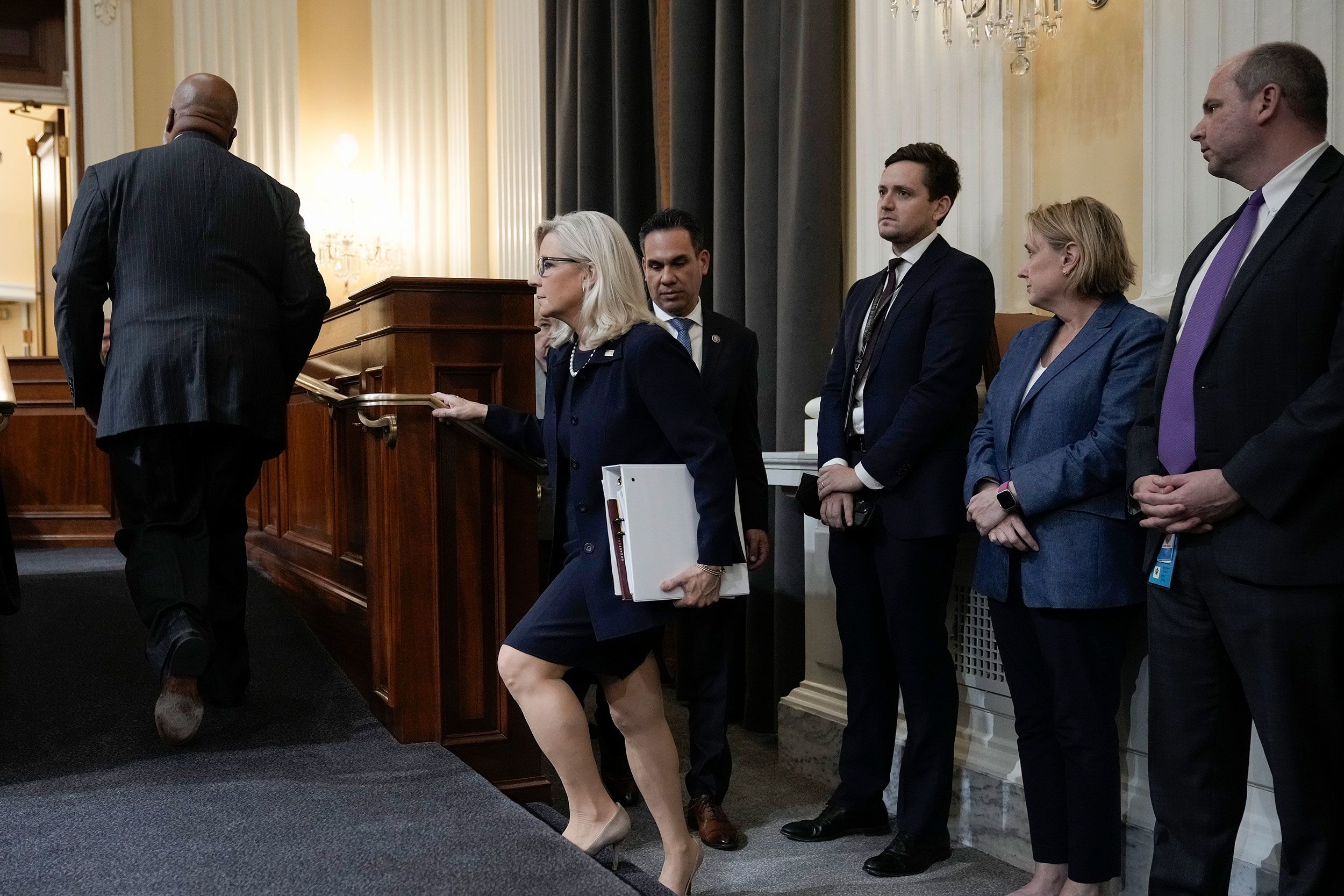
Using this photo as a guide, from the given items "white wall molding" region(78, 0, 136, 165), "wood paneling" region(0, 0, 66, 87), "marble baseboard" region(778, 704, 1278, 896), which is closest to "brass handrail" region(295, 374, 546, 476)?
"marble baseboard" region(778, 704, 1278, 896)

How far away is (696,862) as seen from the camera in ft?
7.41

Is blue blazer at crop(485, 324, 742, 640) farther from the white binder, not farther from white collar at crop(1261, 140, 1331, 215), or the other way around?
white collar at crop(1261, 140, 1331, 215)

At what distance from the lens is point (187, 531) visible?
2.66m

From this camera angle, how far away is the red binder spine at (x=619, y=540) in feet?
7.00

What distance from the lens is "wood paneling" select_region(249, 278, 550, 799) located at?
2.76 meters

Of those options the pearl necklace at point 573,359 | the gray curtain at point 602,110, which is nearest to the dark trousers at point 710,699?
the pearl necklace at point 573,359

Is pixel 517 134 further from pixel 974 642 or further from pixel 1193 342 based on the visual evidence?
pixel 1193 342

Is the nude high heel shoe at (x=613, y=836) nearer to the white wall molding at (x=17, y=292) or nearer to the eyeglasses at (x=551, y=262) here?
the eyeglasses at (x=551, y=262)

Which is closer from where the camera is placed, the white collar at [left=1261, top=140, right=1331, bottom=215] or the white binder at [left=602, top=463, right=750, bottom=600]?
the white collar at [left=1261, top=140, right=1331, bottom=215]

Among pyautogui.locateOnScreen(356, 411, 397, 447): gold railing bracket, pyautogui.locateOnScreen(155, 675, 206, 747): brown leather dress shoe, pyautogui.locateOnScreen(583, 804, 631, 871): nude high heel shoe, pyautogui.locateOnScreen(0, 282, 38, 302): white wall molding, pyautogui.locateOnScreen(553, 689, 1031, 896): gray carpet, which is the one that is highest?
pyautogui.locateOnScreen(0, 282, 38, 302): white wall molding

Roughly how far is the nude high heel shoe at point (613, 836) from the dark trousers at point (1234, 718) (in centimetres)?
92

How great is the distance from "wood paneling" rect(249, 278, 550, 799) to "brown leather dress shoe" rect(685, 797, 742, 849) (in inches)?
14.5

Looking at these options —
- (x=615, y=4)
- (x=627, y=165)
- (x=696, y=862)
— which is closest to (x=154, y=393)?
(x=696, y=862)

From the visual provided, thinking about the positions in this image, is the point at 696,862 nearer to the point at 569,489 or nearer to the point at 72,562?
the point at 569,489
